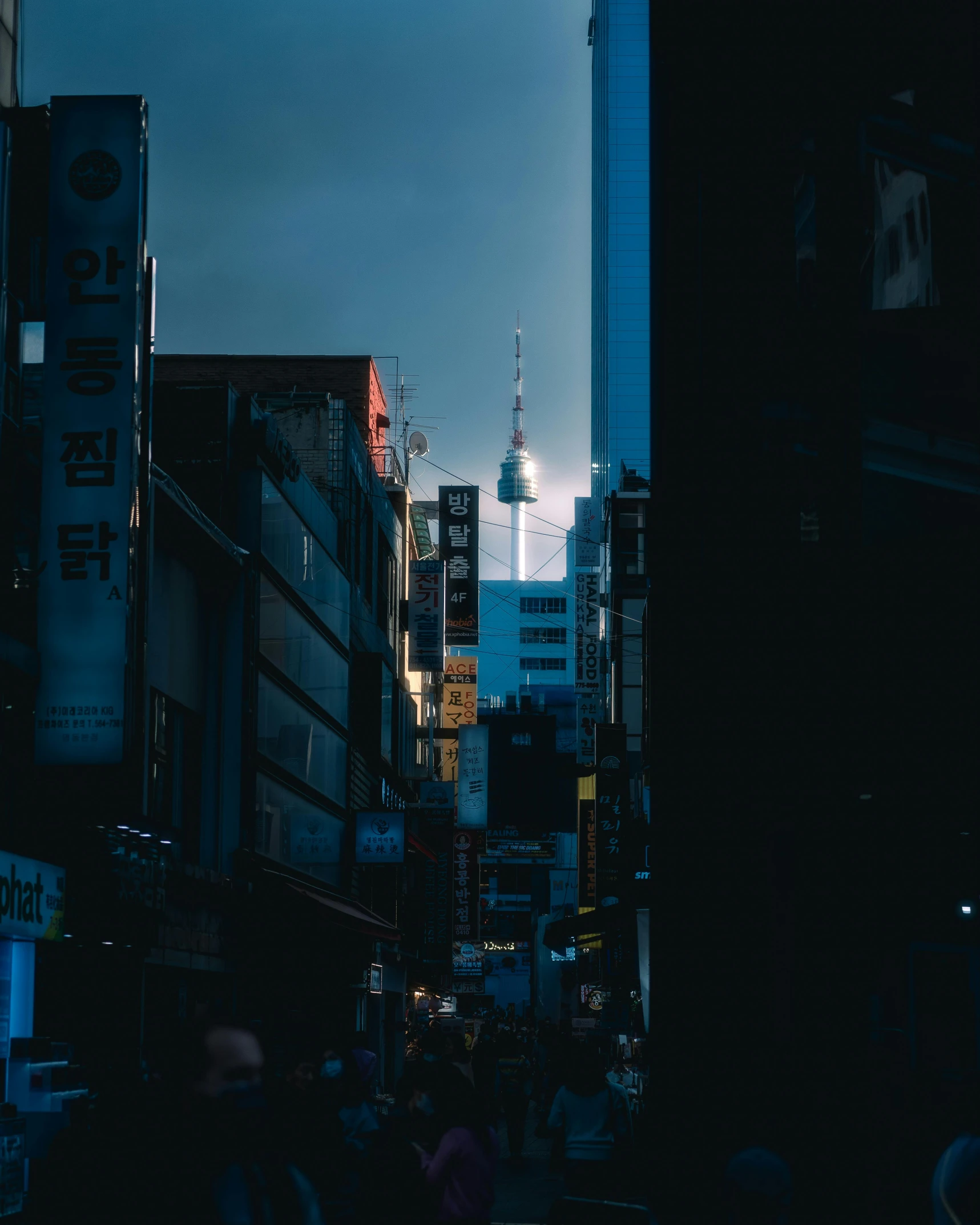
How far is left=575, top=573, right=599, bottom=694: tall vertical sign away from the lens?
178 ft

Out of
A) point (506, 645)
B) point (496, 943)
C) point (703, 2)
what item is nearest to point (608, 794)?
point (703, 2)

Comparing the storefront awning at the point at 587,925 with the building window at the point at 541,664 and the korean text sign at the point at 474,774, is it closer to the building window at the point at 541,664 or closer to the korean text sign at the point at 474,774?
the korean text sign at the point at 474,774

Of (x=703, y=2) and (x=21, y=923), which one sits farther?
(x=21, y=923)

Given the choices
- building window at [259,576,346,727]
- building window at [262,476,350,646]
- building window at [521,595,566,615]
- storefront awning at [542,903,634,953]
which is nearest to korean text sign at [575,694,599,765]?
building window at [259,576,346,727]

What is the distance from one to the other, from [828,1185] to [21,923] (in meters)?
8.05

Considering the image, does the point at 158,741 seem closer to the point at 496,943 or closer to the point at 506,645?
the point at 496,943

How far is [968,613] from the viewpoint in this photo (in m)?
9.73

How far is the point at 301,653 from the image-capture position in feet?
94.8

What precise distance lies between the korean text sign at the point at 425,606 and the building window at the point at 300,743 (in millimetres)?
9967

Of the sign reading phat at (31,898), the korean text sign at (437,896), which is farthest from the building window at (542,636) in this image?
the sign reading phat at (31,898)

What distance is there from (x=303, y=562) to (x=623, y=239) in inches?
5664

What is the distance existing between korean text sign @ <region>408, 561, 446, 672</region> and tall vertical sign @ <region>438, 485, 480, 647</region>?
8.83ft

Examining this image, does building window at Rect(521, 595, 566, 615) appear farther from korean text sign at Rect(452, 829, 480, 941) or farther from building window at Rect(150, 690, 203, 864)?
building window at Rect(150, 690, 203, 864)

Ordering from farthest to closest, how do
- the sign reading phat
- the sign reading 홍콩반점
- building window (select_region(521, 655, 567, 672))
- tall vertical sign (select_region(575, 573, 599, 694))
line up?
building window (select_region(521, 655, 567, 672))
tall vertical sign (select_region(575, 573, 599, 694))
the sign reading 홍콩반점
the sign reading phat
